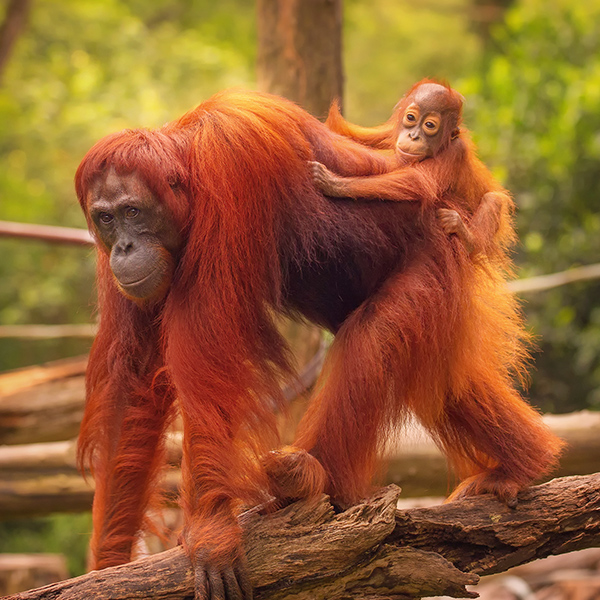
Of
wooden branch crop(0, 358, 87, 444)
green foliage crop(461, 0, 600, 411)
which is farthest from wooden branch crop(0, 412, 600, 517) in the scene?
green foliage crop(461, 0, 600, 411)

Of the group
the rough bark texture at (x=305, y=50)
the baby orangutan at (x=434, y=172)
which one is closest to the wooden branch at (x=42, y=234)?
the rough bark texture at (x=305, y=50)

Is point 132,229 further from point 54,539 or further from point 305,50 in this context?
point 54,539

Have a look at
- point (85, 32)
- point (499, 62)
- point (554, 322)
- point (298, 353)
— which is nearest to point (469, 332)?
point (298, 353)

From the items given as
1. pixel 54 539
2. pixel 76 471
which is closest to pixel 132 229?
pixel 76 471

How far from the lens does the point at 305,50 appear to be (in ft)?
14.3

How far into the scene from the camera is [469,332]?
2.73m

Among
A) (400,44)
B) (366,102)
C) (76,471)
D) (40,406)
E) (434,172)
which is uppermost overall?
(400,44)

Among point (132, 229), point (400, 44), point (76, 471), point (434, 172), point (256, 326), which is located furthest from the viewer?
point (400, 44)

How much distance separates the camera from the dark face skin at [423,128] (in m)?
2.75

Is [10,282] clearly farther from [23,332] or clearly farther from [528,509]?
[528,509]

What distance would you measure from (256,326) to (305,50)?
2.43 meters

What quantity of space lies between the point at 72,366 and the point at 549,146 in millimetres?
4805

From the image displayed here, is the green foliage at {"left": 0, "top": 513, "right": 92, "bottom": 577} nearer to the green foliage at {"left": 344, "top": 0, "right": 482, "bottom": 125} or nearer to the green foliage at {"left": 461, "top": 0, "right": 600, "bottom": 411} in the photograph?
the green foliage at {"left": 461, "top": 0, "right": 600, "bottom": 411}

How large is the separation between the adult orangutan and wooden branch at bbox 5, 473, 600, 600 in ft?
0.29
